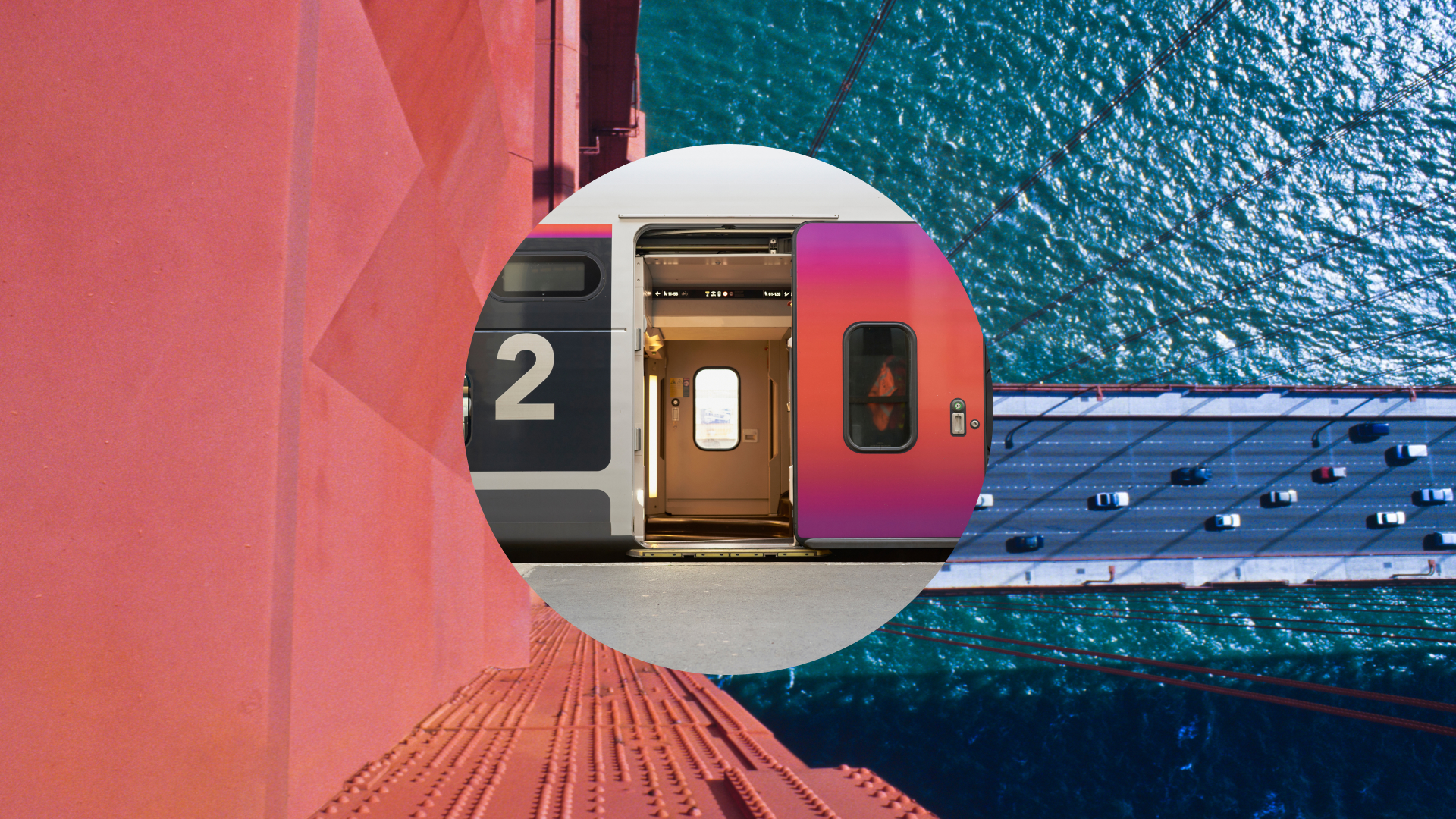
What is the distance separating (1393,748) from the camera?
36875 mm

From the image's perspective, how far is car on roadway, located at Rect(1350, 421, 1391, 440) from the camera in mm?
24844

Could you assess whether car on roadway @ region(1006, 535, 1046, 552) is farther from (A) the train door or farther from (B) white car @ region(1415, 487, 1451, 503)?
(A) the train door

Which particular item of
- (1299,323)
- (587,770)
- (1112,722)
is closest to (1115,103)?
(587,770)

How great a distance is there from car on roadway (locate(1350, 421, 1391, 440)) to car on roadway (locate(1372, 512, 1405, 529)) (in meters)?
2.77

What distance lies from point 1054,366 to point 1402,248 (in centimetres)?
2041

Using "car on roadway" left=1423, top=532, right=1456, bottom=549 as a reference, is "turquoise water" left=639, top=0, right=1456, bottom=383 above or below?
above

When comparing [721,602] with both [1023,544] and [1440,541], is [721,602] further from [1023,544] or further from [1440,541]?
[1440,541]

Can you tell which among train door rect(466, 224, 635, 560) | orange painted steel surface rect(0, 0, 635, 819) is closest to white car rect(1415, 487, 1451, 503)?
train door rect(466, 224, 635, 560)

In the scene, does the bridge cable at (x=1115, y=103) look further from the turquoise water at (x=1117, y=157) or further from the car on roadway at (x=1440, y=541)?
the car on roadway at (x=1440, y=541)

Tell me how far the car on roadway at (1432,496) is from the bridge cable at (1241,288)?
585 inches

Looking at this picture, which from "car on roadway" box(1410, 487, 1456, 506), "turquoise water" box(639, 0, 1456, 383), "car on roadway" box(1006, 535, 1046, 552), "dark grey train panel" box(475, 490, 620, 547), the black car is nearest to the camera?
"dark grey train panel" box(475, 490, 620, 547)

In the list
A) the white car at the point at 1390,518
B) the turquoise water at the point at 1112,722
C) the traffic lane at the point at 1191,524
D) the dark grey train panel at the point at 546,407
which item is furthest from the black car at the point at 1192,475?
the dark grey train panel at the point at 546,407

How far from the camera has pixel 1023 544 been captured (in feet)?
86.5

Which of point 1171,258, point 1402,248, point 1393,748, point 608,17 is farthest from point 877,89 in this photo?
point 1393,748
